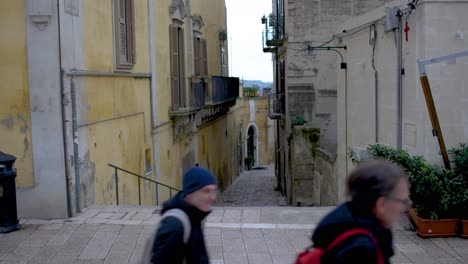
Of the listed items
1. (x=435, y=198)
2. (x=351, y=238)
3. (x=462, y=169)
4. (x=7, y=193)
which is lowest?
(x=435, y=198)

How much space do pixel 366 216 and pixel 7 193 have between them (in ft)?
21.2

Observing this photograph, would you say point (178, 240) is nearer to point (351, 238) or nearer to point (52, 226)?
point (351, 238)

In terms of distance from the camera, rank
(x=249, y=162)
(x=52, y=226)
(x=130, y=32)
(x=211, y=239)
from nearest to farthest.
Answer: (x=211, y=239)
(x=52, y=226)
(x=130, y=32)
(x=249, y=162)

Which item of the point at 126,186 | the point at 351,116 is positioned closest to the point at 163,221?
the point at 126,186

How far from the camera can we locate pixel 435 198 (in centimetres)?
804

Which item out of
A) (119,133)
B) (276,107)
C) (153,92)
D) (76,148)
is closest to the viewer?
(76,148)

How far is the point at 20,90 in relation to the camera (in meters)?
8.97

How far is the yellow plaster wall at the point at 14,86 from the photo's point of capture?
891 centimetres

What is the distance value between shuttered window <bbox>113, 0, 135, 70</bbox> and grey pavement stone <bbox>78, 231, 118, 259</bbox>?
4178 millimetres

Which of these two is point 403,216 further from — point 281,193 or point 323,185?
point 281,193

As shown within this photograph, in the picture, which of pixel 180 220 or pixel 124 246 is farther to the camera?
pixel 124 246

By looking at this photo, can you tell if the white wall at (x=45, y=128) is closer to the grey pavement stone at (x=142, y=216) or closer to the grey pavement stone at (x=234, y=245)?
the grey pavement stone at (x=142, y=216)

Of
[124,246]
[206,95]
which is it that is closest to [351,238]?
[124,246]

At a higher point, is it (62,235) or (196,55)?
(196,55)
